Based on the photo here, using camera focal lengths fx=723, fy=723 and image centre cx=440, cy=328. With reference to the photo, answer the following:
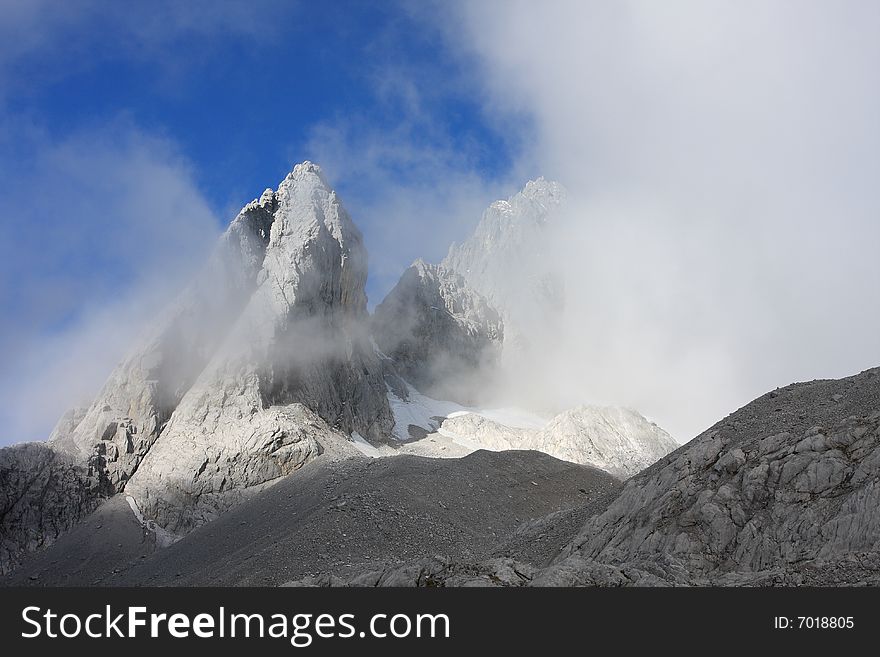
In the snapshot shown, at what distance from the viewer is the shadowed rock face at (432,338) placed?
123m

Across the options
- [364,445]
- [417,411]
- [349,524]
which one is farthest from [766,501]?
[417,411]

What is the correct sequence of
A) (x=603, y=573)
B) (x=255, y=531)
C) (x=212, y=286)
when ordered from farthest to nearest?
(x=212, y=286)
(x=255, y=531)
(x=603, y=573)

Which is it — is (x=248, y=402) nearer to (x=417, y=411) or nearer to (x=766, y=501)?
(x=417, y=411)

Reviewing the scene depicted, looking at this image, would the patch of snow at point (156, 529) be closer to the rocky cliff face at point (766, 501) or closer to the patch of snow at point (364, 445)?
the patch of snow at point (364, 445)

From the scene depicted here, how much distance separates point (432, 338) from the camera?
126m

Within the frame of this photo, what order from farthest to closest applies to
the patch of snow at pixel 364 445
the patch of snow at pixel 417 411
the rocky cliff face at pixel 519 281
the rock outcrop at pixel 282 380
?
the rocky cliff face at pixel 519 281 < the patch of snow at pixel 417 411 < the patch of snow at pixel 364 445 < the rock outcrop at pixel 282 380

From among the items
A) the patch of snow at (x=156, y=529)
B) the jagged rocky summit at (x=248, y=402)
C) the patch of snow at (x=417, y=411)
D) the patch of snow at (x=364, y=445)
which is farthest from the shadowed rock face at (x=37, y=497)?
the patch of snow at (x=417, y=411)

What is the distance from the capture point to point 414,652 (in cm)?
1241

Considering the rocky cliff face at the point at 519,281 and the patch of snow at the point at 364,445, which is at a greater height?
the rocky cliff face at the point at 519,281

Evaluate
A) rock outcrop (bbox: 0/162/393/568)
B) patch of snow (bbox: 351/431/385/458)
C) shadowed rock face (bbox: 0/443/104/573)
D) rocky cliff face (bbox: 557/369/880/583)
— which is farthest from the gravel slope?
patch of snow (bbox: 351/431/385/458)

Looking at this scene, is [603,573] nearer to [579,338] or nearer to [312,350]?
[312,350]

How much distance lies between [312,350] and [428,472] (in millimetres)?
40146

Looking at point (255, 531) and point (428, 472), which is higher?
point (428, 472)

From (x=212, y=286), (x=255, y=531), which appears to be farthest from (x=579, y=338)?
(x=255, y=531)
